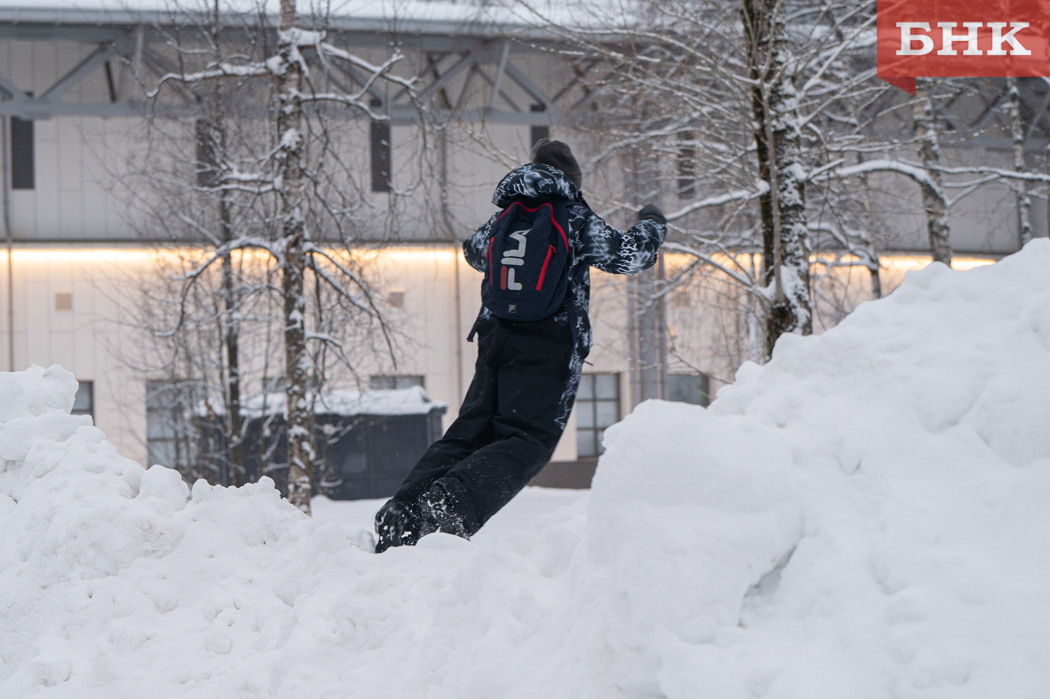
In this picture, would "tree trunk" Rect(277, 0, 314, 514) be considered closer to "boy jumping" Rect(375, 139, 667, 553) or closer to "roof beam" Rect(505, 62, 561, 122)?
"boy jumping" Rect(375, 139, 667, 553)

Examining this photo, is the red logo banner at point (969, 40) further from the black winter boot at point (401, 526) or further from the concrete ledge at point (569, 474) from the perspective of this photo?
the concrete ledge at point (569, 474)

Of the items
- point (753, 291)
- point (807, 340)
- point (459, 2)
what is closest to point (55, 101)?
point (459, 2)

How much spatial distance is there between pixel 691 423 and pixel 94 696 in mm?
1588

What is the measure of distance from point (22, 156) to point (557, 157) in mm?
14713

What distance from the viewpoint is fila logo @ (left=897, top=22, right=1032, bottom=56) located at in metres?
7.03

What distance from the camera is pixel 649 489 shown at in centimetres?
171

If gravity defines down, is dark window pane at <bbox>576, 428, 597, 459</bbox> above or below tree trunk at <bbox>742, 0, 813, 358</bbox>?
below

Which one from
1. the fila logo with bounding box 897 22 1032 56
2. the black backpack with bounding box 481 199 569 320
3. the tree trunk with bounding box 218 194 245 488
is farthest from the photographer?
the tree trunk with bounding box 218 194 245 488

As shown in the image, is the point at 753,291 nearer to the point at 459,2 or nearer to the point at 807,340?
the point at 807,340

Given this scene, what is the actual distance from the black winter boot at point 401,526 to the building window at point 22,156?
48.1 feet

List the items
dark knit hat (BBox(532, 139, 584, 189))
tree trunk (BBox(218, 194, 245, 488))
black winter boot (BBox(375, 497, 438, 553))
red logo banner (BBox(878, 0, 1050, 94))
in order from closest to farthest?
black winter boot (BBox(375, 497, 438, 553)), dark knit hat (BBox(532, 139, 584, 189)), red logo banner (BBox(878, 0, 1050, 94)), tree trunk (BBox(218, 194, 245, 488))

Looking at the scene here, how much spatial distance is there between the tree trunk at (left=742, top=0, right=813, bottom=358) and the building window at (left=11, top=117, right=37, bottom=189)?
45.2 feet

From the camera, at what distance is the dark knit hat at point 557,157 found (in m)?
3.05

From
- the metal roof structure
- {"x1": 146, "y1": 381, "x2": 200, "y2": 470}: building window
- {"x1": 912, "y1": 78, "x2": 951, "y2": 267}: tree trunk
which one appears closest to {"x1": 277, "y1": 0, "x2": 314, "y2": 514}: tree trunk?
{"x1": 146, "y1": 381, "x2": 200, "y2": 470}: building window
